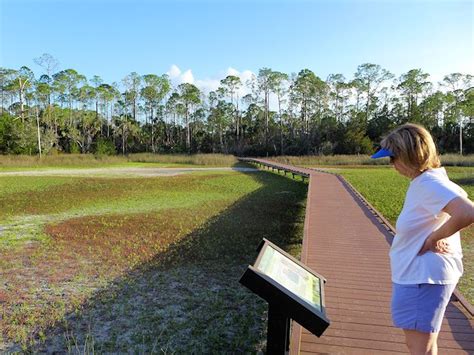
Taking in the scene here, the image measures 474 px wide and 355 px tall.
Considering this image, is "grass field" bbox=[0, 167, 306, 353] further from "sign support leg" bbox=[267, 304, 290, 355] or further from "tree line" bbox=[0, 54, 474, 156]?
"tree line" bbox=[0, 54, 474, 156]

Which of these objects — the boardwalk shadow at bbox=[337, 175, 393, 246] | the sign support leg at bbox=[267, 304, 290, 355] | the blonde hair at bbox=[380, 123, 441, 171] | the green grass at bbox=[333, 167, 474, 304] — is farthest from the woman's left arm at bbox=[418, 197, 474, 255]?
the boardwalk shadow at bbox=[337, 175, 393, 246]

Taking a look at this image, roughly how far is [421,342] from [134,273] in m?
4.56

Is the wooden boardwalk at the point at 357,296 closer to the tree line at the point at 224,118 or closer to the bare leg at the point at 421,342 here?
the bare leg at the point at 421,342

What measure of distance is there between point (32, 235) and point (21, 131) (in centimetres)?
3619

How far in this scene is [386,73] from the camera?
5194 cm

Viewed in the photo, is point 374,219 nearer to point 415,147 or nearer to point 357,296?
point 357,296

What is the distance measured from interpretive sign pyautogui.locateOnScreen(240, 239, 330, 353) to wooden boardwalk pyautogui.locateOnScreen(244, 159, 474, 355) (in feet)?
1.83

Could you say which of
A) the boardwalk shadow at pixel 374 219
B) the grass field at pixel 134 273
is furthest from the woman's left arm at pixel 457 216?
the boardwalk shadow at pixel 374 219

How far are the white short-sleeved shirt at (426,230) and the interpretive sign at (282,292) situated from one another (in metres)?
0.53

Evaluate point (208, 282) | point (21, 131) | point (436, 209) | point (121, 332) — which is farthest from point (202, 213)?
point (21, 131)

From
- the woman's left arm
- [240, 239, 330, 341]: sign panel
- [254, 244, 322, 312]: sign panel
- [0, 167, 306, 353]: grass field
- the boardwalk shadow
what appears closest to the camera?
the woman's left arm

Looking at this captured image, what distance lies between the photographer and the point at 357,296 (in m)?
3.85

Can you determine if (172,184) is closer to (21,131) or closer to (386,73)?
(21,131)

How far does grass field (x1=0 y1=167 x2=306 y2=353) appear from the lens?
3.82m
